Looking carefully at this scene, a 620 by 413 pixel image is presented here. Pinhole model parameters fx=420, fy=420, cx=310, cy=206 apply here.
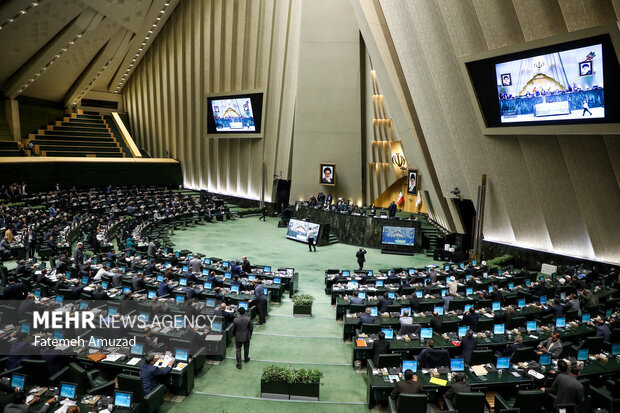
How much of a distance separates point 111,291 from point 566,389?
1196cm

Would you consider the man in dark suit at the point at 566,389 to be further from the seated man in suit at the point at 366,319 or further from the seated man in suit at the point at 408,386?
the seated man in suit at the point at 366,319

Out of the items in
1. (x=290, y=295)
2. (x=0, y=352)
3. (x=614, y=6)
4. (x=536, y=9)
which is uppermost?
(x=536, y=9)

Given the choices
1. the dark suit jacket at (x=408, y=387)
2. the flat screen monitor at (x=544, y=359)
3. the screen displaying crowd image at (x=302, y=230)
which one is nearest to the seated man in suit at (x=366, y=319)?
the dark suit jacket at (x=408, y=387)

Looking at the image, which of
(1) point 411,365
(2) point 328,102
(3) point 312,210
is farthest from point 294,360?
(2) point 328,102

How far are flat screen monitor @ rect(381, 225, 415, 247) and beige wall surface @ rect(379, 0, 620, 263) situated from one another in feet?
10.9

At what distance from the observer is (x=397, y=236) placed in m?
23.9

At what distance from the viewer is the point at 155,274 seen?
15.0 meters

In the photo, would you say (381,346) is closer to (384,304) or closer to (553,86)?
(384,304)

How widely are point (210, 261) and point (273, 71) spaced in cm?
1922

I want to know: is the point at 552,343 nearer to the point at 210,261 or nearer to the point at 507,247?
the point at 507,247

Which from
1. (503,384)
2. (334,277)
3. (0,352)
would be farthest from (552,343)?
(0,352)

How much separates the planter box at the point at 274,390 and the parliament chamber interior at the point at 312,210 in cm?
6

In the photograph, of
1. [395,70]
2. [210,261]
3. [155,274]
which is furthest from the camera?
[395,70]

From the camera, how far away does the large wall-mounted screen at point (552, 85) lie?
12.4 m
